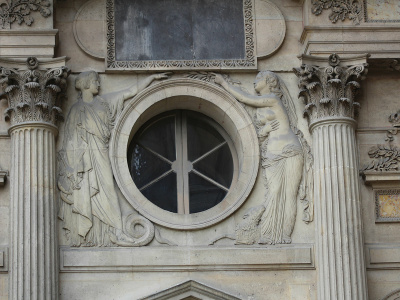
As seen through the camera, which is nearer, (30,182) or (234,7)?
(30,182)

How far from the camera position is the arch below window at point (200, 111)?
2059 cm

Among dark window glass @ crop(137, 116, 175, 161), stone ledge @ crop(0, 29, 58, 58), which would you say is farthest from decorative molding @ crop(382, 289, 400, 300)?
stone ledge @ crop(0, 29, 58, 58)

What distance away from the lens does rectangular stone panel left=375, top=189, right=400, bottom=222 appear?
819 inches

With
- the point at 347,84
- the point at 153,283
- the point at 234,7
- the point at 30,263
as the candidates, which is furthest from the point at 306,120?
the point at 30,263

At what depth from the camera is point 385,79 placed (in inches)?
853

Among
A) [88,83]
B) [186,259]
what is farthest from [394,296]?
[88,83]

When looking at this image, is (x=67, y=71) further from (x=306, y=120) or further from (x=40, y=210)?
(x=306, y=120)

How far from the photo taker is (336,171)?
20562mm

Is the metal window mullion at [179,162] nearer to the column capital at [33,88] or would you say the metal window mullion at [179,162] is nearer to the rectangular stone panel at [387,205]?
the column capital at [33,88]

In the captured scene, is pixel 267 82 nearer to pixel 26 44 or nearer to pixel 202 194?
pixel 202 194

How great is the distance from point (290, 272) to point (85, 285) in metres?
3.35

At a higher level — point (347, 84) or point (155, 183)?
point (347, 84)

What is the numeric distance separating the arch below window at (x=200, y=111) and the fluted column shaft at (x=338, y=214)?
3.80ft

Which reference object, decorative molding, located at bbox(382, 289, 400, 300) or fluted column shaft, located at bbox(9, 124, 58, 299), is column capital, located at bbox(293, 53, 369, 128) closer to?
decorative molding, located at bbox(382, 289, 400, 300)
